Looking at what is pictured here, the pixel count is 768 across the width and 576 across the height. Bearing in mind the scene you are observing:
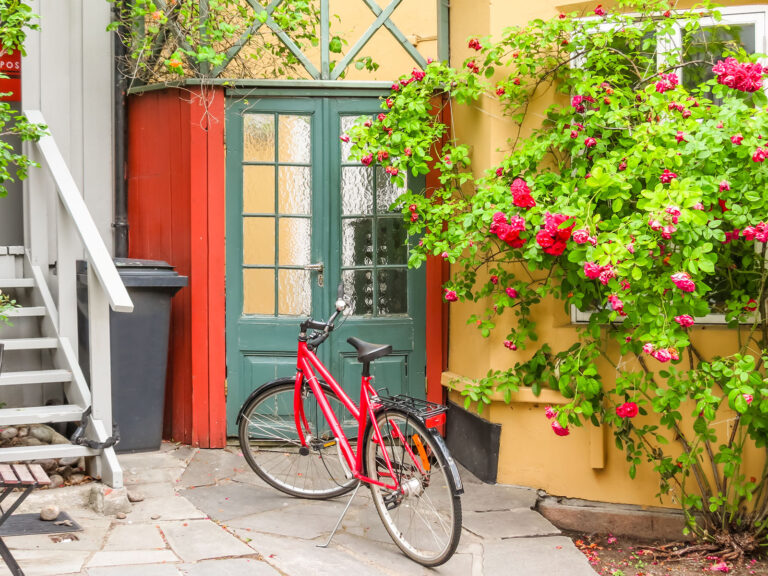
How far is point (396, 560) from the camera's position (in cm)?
398

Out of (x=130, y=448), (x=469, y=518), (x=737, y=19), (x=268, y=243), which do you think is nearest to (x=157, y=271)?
(x=268, y=243)

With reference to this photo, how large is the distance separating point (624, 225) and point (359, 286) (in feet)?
7.13

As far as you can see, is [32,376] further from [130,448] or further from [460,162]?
[460,162]

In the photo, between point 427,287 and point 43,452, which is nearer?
point 43,452

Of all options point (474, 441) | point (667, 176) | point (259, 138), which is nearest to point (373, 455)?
point (474, 441)

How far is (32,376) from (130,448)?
866 millimetres

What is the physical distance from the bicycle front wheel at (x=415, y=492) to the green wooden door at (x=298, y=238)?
1.60m

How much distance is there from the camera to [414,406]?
3967 mm

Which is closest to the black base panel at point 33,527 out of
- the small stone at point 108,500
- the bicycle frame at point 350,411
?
the small stone at point 108,500

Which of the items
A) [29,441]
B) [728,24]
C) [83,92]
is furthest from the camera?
[83,92]

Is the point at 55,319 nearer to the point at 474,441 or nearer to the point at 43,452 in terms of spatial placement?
the point at 43,452

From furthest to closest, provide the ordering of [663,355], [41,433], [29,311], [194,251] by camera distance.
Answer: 1. [194,251]
2. [29,311]
3. [41,433]
4. [663,355]

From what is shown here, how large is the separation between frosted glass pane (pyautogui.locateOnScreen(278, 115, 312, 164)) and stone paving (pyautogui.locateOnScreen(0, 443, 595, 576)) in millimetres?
2162

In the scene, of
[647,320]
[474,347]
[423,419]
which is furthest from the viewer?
[474,347]
